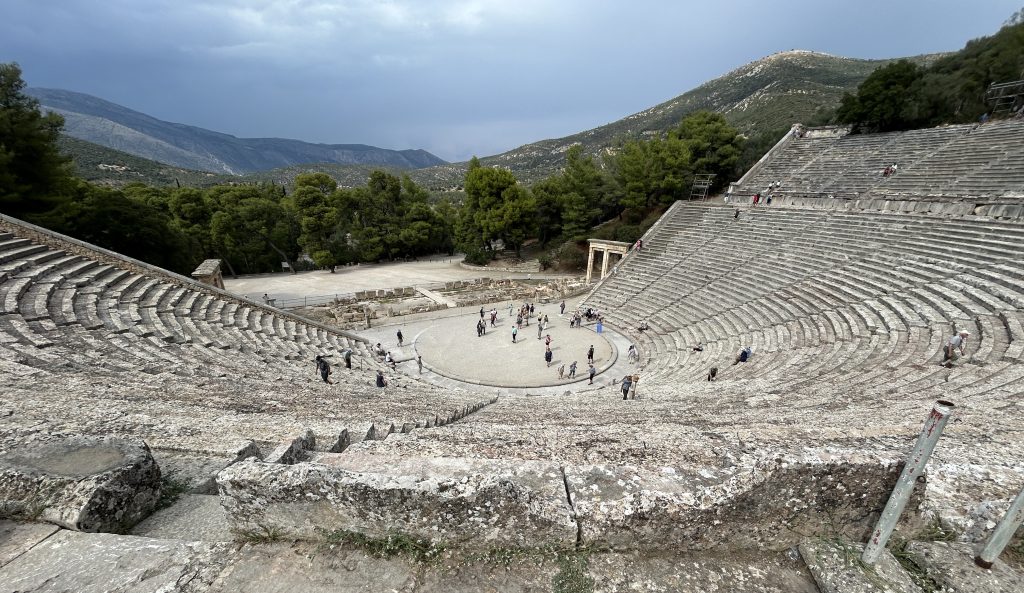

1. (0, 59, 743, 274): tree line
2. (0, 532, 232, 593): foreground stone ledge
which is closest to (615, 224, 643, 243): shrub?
(0, 59, 743, 274): tree line

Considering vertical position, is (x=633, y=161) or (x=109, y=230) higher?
(x=633, y=161)

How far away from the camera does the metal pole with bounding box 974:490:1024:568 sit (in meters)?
1.65

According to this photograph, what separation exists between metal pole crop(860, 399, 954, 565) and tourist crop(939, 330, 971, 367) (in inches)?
311

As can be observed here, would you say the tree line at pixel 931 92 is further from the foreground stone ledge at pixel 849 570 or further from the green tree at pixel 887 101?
the foreground stone ledge at pixel 849 570

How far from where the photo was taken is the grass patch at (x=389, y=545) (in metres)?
1.86

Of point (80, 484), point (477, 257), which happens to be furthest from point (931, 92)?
point (80, 484)

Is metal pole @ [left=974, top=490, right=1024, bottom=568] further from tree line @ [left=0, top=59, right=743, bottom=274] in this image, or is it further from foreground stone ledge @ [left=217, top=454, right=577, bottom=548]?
tree line @ [left=0, top=59, right=743, bottom=274]

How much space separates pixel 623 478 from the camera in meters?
2.07

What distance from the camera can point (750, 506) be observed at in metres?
1.93

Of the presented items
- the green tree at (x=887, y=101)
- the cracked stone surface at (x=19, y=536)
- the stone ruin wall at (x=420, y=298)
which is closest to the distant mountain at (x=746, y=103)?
the green tree at (x=887, y=101)

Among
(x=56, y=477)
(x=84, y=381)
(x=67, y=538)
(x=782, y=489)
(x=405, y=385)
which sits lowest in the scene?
(x=405, y=385)

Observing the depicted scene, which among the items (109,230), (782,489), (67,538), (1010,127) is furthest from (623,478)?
(1010,127)

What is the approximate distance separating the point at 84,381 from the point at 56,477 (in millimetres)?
4341

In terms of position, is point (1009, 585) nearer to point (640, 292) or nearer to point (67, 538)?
point (67, 538)
